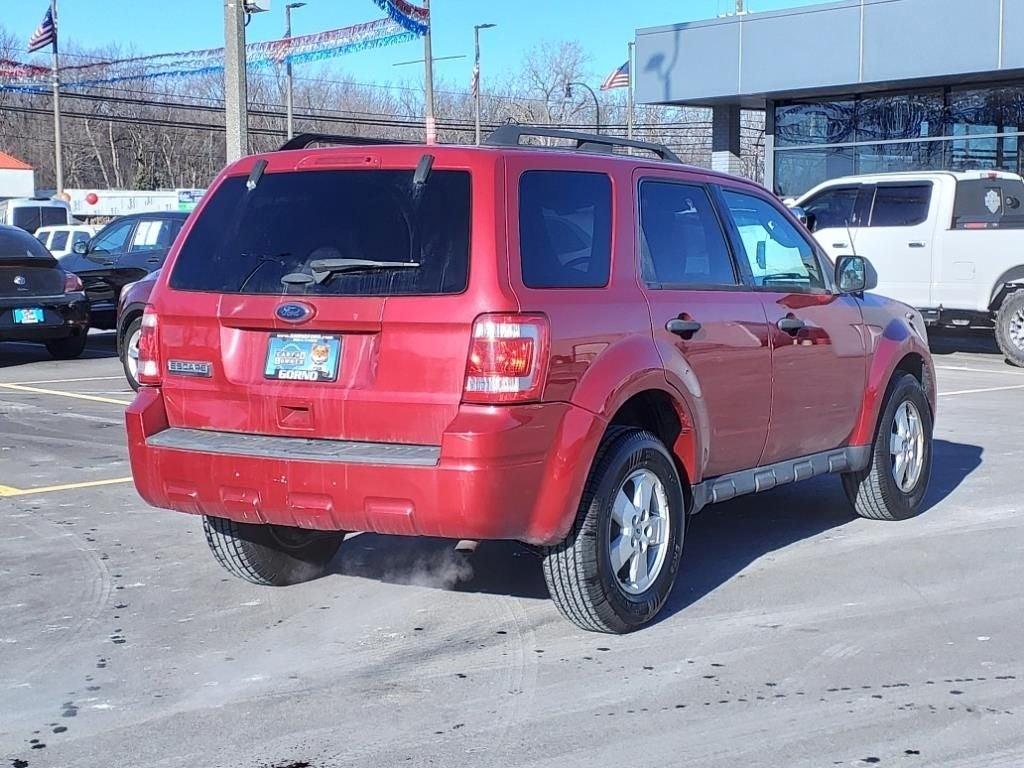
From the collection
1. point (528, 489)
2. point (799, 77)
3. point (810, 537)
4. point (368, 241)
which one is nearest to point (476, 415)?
point (528, 489)

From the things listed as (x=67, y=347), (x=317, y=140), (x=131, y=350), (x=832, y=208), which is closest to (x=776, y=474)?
(x=317, y=140)

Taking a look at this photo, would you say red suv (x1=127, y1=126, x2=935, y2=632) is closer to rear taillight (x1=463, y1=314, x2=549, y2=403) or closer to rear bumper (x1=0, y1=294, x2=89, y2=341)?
rear taillight (x1=463, y1=314, x2=549, y2=403)

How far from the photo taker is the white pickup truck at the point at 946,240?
623 inches

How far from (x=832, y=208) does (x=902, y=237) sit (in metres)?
1.17

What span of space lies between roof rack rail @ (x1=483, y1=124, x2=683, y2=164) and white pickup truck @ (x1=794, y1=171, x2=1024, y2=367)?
398 inches

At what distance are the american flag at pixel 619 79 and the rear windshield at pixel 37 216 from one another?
54.0 feet

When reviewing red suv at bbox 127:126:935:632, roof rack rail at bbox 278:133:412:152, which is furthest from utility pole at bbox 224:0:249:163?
red suv at bbox 127:126:935:632

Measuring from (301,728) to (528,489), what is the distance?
1.12 metres

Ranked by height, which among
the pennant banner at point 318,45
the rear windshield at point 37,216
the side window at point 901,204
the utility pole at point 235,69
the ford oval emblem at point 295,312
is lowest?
the ford oval emblem at point 295,312

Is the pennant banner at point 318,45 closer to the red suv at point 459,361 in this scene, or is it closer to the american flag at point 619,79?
the american flag at point 619,79

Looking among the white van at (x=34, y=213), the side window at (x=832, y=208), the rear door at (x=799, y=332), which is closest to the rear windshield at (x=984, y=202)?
the side window at (x=832, y=208)

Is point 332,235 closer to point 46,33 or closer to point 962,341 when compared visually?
point 962,341

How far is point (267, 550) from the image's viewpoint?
5848mm

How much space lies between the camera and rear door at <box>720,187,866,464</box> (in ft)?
20.4
